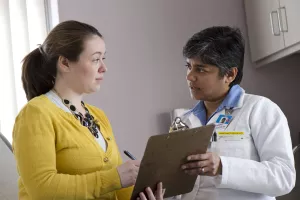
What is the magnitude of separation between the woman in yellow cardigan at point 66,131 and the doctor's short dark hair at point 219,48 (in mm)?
375

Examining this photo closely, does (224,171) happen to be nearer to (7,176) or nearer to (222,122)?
(222,122)

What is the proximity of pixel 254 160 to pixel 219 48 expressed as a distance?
404mm

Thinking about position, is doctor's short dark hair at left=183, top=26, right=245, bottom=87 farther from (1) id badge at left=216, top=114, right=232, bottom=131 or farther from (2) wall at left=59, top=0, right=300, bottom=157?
(2) wall at left=59, top=0, right=300, bottom=157

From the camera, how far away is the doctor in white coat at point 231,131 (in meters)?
1.52

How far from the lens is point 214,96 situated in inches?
68.4

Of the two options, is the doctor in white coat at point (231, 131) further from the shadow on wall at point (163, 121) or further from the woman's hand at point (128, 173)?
the shadow on wall at point (163, 121)

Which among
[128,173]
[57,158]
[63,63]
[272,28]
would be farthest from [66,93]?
[272,28]

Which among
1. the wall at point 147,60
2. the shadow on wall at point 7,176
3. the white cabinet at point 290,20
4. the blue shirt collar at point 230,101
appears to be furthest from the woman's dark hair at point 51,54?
the white cabinet at point 290,20

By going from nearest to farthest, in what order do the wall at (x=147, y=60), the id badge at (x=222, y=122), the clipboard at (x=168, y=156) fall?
the clipboard at (x=168, y=156) < the id badge at (x=222, y=122) < the wall at (x=147, y=60)

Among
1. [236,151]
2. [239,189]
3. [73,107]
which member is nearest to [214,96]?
[236,151]

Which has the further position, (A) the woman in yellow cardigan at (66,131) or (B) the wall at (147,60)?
(B) the wall at (147,60)

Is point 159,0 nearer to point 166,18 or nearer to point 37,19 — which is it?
point 166,18

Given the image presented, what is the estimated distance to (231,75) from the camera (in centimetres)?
176

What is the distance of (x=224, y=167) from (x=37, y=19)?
5.16ft
